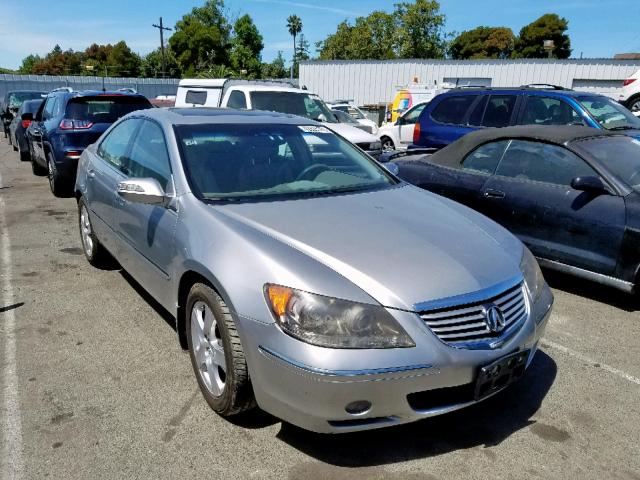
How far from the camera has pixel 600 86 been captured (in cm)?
3069

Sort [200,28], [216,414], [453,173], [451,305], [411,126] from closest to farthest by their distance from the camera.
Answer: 1. [451,305]
2. [216,414]
3. [453,173]
4. [411,126]
5. [200,28]

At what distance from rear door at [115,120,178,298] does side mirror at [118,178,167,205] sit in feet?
0.25

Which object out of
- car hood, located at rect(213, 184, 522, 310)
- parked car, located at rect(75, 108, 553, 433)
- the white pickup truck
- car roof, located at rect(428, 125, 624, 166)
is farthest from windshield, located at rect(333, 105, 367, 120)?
car hood, located at rect(213, 184, 522, 310)

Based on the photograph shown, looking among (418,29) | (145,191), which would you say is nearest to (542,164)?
(145,191)

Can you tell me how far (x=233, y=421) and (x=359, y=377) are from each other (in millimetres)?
940

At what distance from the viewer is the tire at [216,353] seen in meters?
2.54

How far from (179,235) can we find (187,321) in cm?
48

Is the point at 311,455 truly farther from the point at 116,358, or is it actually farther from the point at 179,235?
the point at 116,358

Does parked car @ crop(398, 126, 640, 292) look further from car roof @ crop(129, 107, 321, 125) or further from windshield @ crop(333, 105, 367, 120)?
windshield @ crop(333, 105, 367, 120)

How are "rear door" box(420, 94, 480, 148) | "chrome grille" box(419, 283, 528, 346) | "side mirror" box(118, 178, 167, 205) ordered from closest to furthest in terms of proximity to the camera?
"chrome grille" box(419, 283, 528, 346), "side mirror" box(118, 178, 167, 205), "rear door" box(420, 94, 480, 148)

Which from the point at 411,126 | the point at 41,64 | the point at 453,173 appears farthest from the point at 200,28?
the point at 453,173

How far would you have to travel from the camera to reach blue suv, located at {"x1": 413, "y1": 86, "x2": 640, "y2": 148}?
7555 millimetres

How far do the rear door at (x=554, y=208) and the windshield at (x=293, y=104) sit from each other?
574 cm

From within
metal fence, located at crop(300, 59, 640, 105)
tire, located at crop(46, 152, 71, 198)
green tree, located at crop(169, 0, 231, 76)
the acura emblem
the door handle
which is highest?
green tree, located at crop(169, 0, 231, 76)
